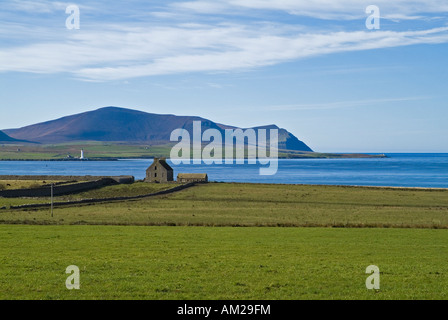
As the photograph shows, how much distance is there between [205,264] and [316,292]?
618cm

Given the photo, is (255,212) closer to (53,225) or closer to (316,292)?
(53,225)

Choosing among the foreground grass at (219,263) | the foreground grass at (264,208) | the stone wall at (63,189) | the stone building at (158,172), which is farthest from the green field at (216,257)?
the stone building at (158,172)

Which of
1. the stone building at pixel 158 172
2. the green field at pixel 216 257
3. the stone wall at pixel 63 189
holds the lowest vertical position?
the green field at pixel 216 257

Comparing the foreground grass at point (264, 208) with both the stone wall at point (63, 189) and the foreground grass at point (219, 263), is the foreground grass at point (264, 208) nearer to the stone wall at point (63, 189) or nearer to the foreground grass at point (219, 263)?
the stone wall at point (63, 189)

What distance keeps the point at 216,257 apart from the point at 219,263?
190 cm

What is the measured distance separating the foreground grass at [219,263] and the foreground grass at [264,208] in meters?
8.96

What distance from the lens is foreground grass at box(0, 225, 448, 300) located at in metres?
17.3

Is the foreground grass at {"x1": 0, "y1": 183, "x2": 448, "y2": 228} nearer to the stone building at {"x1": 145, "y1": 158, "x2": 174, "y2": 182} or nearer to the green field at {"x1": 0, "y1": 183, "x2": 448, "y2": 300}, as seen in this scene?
the green field at {"x1": 0, "y1": 183, "x2": 448, "y2": 300}

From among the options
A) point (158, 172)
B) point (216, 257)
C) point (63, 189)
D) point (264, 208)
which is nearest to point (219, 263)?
point (216, 257)

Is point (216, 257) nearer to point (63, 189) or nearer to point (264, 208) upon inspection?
point (264, 208)

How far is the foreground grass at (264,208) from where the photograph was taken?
146ft

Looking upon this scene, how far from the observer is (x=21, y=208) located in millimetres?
55000

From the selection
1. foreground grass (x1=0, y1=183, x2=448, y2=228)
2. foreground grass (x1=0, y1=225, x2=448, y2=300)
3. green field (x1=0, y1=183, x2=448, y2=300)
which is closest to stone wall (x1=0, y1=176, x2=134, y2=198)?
foreground grass (x1=0, y1=183, x2=448, y2=228)

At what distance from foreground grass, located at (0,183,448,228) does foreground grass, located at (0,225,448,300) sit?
8958 millimetres
